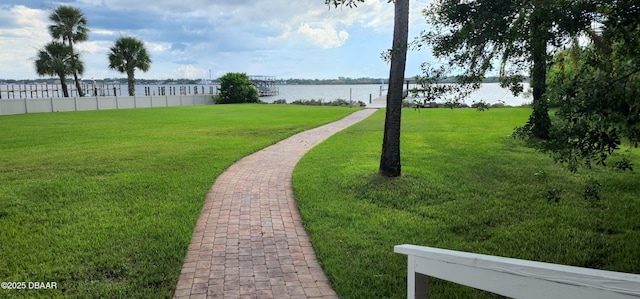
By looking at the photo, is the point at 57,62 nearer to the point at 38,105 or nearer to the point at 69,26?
the point at 69,26

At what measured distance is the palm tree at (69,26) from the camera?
39281 millimetres

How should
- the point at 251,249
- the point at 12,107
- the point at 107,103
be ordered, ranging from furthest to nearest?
1. the point at 107,103
2. the point at 12,107
3. the point at 251,249

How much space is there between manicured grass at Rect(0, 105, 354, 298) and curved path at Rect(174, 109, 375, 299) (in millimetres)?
207

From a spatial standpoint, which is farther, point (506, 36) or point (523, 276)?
point (506, 36)

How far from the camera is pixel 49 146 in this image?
511 inches

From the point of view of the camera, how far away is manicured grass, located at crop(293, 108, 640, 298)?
175 inches

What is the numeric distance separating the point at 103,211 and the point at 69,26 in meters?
41.2

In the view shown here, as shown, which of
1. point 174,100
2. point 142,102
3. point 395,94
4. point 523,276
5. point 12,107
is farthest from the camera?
point 174,100

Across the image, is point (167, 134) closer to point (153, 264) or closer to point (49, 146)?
point (49, 146)

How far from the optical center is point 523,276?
153 cm

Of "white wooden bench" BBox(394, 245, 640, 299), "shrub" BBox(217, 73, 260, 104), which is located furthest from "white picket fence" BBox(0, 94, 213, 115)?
"white wooden bench" BBox(394, 245, 640, 299)

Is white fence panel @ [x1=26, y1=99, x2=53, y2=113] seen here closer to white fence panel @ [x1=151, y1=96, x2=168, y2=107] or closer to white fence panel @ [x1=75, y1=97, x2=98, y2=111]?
white fence panel @ [x1=75, y1=97, x2=98, y2=111]

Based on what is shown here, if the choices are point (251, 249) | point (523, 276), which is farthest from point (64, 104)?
point (523, 276)

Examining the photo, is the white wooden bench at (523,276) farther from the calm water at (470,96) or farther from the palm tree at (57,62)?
the palm tree at (57,62)
